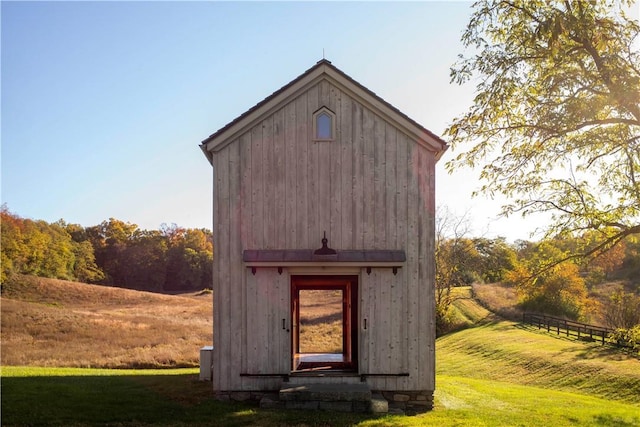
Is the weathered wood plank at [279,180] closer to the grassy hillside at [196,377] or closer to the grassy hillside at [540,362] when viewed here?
the grassy hillside at [196,377]

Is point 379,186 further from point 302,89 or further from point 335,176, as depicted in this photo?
point 302,89

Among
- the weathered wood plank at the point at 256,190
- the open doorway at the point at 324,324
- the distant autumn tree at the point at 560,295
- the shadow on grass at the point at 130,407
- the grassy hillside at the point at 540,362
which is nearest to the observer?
the shadow on grass at the point at 130,407

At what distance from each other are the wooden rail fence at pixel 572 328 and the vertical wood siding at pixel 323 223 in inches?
721

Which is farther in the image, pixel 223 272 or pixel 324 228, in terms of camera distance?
pixel 324 228

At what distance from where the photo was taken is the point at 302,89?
13.0 meters

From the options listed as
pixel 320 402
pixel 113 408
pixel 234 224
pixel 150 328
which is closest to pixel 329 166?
pixel 234 224

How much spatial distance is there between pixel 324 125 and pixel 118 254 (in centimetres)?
7249

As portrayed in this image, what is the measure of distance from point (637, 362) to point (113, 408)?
71.7 ft

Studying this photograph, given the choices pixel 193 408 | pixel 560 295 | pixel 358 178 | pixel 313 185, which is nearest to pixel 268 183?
pixel 313 185

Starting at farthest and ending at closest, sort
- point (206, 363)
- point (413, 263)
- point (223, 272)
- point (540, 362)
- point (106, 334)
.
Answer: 1. point (106, 334)
2. point (540, 362)
3. point (206, 363)
4. point (413, 263)
5. point (223, 272)

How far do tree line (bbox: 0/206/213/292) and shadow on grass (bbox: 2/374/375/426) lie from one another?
5539cm

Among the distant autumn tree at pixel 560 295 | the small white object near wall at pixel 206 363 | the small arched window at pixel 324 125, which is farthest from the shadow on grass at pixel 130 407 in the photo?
the distant autumn tree at pixel 560 295

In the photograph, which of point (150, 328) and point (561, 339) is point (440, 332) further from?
point (150, 328)

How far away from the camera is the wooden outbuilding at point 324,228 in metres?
12.7
